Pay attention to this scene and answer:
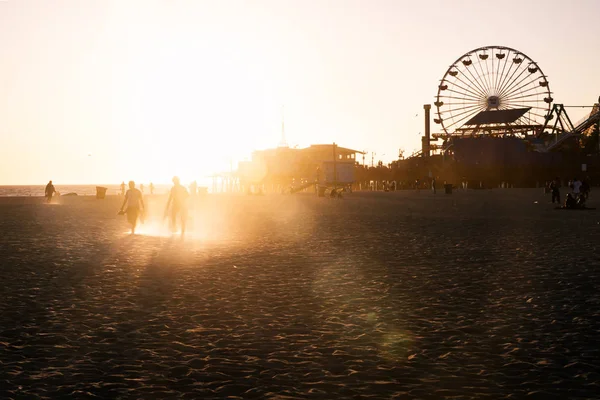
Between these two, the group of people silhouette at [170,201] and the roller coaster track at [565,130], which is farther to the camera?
the roller coaster track at [565,130]

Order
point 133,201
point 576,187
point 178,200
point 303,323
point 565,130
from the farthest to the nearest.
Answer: point 565,130, point 576,187, point 133,201, point 178,200, point 303,323

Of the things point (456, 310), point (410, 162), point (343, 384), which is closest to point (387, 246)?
point (456, 310)

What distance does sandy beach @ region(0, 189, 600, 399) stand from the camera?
5863mm

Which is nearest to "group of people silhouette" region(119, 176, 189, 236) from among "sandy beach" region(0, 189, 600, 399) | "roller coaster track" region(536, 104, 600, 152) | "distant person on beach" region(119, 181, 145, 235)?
"distant person on beach" region(119, 181, 145, 235)

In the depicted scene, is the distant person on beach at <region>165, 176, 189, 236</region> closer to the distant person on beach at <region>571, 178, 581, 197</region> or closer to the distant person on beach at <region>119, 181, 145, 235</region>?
the distant person on beach at <region>119, 181, 145, 235</region>

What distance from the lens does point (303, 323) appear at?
8523 mm

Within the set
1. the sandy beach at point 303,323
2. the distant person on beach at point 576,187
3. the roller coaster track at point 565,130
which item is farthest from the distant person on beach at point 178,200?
the roller coaster track at point 565,130

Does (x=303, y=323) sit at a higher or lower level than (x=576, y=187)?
lower

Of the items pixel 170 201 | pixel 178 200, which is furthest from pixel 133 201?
pixel 178 200

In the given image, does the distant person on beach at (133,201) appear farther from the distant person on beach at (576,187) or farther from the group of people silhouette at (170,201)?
the distant person on beach at (576,187)

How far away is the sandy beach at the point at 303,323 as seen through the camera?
5.86 m

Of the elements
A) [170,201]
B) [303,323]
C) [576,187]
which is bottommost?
[303,323]

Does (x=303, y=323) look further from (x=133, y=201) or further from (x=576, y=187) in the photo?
(x=576, y=187)

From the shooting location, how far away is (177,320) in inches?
346
